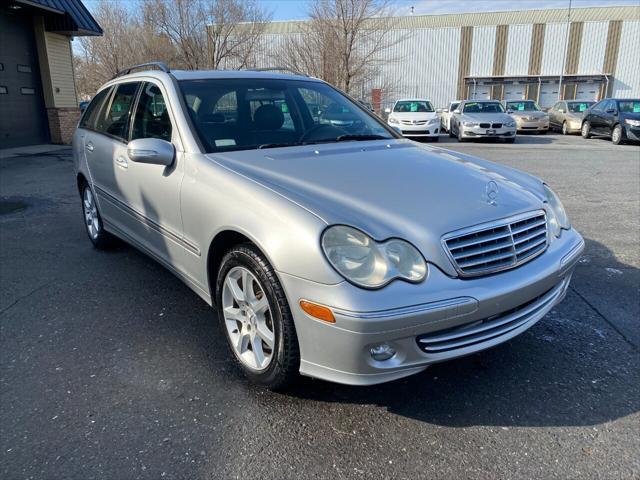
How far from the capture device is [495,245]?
2.39 m

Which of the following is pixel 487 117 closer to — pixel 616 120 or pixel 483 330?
pixel 616 120

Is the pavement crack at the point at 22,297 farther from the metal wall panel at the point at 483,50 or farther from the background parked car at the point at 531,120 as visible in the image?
the metal wall panel at the point at 483,50

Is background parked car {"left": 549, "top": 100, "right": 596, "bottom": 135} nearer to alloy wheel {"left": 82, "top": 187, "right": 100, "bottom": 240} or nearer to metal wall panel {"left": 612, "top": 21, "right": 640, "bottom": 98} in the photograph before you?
metal wall panel {"left": 612, "top": 21, "right": 640, "bottom": 98}

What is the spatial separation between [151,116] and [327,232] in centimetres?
211

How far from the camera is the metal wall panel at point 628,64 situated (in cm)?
3734

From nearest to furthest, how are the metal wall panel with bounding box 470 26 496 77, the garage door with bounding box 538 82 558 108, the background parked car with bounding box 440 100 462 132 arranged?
1. the background parked car with bounding box 440 100 462 132
2. the metal wall panel with bounding box 470 26 496 77
3. the garage door with bounding box 538 82 558 108

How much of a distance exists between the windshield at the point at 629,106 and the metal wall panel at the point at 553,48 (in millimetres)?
24090

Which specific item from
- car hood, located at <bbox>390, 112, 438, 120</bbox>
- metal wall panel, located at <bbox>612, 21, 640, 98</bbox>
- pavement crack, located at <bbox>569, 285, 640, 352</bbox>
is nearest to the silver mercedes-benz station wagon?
pavement crack, located at <bbox>569, 285, 640, 352</bbox>

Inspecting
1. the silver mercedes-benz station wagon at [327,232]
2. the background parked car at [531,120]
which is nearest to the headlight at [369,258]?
the silver mercedes-benz station wagon at [327,232]

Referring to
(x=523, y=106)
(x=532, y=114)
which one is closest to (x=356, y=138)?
(x=532, y=114)

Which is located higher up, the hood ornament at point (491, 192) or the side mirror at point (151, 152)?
the side mirror at point (151, 152)

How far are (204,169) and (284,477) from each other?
66.7 inches

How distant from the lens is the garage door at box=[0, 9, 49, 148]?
45.6 ft

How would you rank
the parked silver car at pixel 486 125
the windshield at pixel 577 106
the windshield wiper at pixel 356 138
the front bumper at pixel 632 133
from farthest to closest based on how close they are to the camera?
the windshield at pixel 577 106, the parked silver car at pixel 486 125, the front bumper at pixel 632 133, the windshield wiper at pixel 356 138
